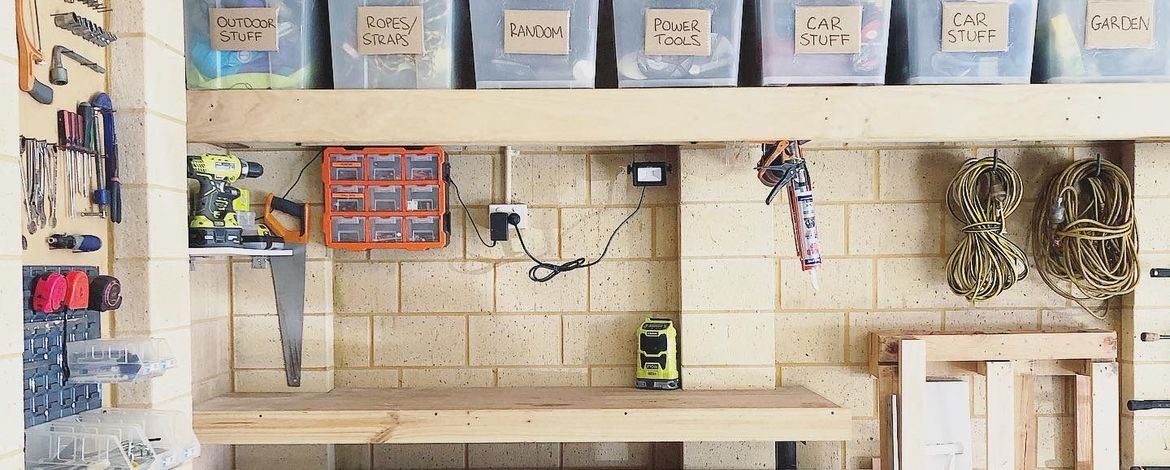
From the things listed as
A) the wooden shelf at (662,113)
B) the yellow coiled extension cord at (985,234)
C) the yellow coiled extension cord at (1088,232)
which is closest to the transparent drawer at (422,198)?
the wooden shelf at (662,113)

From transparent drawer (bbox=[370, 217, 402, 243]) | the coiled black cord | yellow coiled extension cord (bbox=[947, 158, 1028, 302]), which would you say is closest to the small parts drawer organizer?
transparent drawer (bbox=[370, 217, 402, 243])

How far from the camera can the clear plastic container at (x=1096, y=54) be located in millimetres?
1850

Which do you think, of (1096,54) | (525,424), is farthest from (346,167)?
(1096,54)

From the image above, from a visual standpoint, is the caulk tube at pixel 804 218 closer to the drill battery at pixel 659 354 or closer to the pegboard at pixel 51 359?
the drill battery at pixel 659 354

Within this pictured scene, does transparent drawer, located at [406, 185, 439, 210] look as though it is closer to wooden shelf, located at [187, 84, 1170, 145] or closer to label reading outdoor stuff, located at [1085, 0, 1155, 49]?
wooden shelf, located at [187, 84, 1170, 145]

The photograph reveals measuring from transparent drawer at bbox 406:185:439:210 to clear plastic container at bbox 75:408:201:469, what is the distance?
90cm

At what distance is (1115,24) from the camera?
183 cm

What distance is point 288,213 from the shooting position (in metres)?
2.28

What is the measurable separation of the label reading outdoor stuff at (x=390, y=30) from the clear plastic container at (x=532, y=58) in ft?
0.40

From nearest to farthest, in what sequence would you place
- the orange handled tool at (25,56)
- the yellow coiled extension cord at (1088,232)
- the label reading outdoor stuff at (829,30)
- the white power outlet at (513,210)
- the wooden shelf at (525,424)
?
the orange handled tool at (25,56)
the label reading outdoor stuff at (829,30)
the wooden shelf at (525,424)
the yellow coiled extension cord at (1088,232)
the white power outlet at (513,210)

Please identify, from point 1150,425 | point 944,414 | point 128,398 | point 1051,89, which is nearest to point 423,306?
point 128,398

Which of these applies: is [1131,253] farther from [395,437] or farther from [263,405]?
[263,405]

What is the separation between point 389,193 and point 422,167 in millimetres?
107

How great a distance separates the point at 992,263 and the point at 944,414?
430 millimetres
